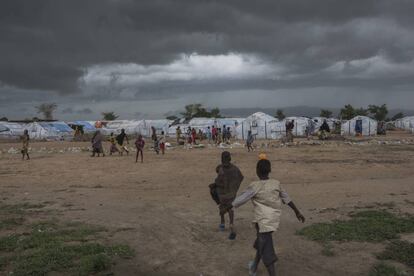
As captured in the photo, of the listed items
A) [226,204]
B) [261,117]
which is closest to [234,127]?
[261,117]

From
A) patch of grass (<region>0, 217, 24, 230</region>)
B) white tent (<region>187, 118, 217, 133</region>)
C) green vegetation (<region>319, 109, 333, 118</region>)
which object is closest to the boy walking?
patch of grass (<region>0, 217, 24, 230</region>)

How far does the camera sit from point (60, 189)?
13.8 metres

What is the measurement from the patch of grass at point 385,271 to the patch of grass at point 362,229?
1279mm

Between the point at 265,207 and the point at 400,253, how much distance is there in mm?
2268

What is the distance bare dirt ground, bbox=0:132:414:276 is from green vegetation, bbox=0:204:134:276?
31 cm

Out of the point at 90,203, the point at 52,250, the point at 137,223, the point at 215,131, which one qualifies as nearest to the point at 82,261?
the point at 52,250

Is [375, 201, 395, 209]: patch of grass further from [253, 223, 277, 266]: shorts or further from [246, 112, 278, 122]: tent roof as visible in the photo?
[246, 112, 278, 122]: tent roof

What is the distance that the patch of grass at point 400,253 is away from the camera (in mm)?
6168

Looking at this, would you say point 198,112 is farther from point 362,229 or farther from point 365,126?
point 362,229

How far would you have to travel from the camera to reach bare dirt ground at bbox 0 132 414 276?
252 inches

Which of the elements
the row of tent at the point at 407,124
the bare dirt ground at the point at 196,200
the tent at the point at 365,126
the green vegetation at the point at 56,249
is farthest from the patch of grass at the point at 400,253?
the row of tent at the point at 407,124

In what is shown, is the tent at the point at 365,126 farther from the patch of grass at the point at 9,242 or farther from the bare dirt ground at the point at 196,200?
the patch of grass at the point at 9,242

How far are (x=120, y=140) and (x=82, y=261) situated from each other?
19324 millimetres

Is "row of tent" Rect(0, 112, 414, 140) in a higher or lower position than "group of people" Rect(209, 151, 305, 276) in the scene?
higher
